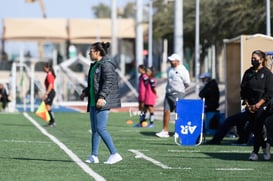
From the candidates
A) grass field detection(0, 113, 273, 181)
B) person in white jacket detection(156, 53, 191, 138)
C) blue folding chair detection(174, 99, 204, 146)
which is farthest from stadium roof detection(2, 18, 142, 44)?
blue folding chair detection(174, 99, 204, 146)

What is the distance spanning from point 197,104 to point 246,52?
99.1 inches

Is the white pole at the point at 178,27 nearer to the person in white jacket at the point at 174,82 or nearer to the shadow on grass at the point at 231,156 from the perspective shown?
the person in white jacket at the point at 174,82

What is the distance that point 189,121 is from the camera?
67.4 ft

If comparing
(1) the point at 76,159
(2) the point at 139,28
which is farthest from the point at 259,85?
(2) the point at 139,28

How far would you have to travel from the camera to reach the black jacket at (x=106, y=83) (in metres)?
15.0

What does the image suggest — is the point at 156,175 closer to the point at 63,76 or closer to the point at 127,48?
the point at 63,76

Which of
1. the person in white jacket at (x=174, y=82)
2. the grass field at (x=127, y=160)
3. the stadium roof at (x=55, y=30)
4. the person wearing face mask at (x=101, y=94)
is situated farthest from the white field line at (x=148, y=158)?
the stadium roof at (x=55, y=30)

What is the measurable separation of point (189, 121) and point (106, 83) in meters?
5.82

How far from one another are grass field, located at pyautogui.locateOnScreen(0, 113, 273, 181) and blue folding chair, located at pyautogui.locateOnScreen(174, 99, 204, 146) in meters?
0.31

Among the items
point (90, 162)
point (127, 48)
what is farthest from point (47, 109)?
point (127, 48)

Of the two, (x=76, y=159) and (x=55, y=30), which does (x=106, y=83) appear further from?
(x=55, y=30)

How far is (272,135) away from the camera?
15977mm

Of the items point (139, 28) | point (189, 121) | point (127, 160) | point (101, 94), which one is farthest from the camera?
point (139, 28)

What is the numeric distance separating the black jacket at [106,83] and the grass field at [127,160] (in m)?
0.98
